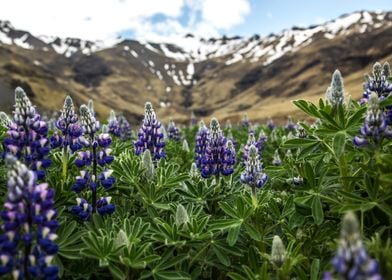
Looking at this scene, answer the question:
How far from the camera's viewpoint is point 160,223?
3.43 m

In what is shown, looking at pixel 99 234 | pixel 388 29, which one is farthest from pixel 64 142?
pixel 388 29

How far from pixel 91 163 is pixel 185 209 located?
35.0 inches

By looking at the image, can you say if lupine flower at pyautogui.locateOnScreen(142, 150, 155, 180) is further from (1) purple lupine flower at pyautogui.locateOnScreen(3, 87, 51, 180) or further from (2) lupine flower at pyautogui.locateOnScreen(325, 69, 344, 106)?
(2) lupine flower at pyautogui.locateOnScreen(325, 69, 344, 106)

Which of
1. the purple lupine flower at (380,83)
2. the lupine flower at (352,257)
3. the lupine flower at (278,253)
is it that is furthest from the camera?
the purple lupine flower at (380,83)

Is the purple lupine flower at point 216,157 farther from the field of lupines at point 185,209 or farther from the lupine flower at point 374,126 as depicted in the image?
the lupine flower at point 374,126

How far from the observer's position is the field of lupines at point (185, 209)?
2.57 meters

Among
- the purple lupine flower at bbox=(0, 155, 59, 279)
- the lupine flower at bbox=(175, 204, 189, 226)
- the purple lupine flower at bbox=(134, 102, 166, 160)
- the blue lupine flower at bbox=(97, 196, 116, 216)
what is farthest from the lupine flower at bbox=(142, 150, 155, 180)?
the purple lupine flower at bbox=(0, 155, 59, 279)

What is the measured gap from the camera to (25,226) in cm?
249

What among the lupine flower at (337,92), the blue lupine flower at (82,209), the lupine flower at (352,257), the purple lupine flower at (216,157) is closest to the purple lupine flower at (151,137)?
the purple lupine flower at (216,157)

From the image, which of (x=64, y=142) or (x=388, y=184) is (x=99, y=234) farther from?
(x=388, y=184)

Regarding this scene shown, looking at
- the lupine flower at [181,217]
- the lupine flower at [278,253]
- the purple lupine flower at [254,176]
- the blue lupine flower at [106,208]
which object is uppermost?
the purple lupine flower at [254,176]

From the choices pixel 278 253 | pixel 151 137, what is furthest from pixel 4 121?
pixel 278 253

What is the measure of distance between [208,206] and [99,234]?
1334 millimetres

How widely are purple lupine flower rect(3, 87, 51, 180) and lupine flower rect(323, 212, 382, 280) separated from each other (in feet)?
7.00
